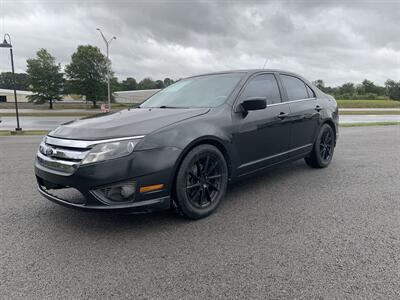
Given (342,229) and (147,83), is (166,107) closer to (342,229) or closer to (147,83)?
(342,229)

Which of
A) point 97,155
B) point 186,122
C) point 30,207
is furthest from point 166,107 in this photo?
point 30,207

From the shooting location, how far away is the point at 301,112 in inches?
178

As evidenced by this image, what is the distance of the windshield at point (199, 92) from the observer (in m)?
3.66

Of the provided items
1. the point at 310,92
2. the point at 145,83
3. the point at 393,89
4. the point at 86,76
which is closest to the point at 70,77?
the point at 86,76

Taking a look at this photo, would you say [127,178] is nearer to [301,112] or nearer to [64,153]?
[64,153]

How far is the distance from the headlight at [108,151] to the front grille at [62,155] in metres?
0.06

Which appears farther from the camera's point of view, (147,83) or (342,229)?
(147,83)

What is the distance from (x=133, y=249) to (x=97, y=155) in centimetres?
88

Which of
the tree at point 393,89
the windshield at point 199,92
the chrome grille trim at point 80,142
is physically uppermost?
the tree at point 393,89

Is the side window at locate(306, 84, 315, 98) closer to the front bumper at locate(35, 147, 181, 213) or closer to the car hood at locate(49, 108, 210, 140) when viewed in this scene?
the car hood at locate(49, 108, 210, 140)

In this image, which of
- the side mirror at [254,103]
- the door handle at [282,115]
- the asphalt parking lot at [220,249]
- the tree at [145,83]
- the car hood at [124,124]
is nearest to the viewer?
the asphalt parking lot at [220,249]

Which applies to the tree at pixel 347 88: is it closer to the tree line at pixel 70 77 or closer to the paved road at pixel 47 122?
the tree line at pixel 70 77

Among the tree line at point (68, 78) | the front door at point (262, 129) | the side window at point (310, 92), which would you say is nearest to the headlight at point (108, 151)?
the front door at point (262, 129)

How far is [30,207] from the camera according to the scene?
141 inches
